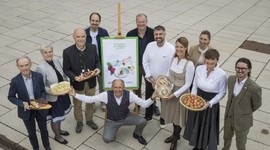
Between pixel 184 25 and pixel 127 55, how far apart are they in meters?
5.91

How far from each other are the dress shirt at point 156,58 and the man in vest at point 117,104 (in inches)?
23.7

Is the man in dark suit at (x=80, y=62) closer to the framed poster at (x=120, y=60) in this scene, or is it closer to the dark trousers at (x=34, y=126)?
the framed poster at (x=120, y=60)

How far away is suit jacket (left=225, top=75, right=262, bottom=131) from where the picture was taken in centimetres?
454

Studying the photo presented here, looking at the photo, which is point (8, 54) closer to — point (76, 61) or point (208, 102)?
point (76, 61)

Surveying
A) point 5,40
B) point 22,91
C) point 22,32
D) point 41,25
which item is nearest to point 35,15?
point 41,25

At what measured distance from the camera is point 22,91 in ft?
15.8

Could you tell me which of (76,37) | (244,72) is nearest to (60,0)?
(76,37)

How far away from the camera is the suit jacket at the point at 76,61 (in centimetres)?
549

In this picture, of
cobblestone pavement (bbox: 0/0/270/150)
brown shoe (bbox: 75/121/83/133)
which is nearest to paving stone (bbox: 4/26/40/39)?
cobblestone pavement (bbox: 0/0/270/150)

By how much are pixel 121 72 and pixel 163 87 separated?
1.19m

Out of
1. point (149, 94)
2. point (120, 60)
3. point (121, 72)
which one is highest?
point (120, 60)

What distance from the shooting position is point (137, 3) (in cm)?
1374

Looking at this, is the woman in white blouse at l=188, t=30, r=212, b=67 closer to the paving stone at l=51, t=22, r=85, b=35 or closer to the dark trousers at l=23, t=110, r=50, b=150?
the dark trousers at l=23, t=110, r=50, b=150

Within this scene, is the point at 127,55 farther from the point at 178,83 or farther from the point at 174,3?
the point at 174,3
